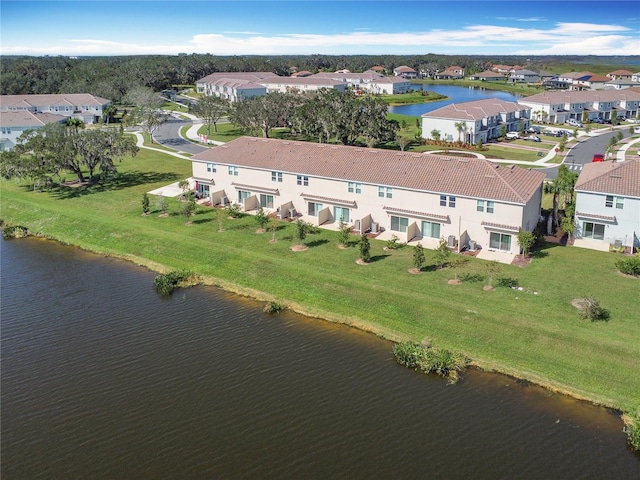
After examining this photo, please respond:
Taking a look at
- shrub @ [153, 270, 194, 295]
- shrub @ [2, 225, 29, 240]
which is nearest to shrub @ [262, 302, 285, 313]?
shrub @ [153, 270, 194, 295]

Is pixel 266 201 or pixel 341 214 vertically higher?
pixel 266 201

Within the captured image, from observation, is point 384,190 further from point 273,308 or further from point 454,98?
point 454,98

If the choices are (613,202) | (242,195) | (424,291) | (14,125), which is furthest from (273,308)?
(14,125)

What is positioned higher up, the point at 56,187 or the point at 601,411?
the point at 56,187

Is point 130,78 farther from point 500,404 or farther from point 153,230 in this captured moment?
point 500,404

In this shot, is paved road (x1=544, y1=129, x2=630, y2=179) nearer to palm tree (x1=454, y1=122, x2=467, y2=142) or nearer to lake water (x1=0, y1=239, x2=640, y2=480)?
palm tree (x1=454, y1=122, x2=467, y2=142)

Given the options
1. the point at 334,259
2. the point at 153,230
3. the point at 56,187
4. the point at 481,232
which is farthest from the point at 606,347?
the point at 56,187
